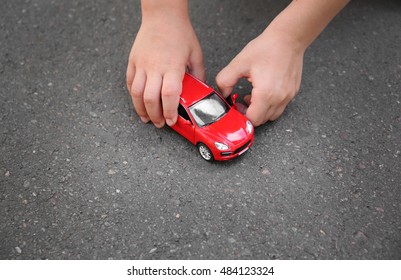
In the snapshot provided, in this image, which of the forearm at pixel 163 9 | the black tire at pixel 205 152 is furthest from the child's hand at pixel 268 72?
the forearm at pixel 163 9

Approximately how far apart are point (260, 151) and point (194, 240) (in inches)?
17.5

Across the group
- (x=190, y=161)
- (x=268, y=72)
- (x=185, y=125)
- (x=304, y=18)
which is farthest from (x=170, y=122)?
(x=304, y=18)

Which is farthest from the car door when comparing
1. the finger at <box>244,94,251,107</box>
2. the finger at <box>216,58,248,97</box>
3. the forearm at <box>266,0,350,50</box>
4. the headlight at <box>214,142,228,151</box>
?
the forearm at <box>266,0,350,50</box>

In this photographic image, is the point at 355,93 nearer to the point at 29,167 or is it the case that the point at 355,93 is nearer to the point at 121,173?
the point at 121,173

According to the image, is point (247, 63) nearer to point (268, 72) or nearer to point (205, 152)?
point (268, 72)

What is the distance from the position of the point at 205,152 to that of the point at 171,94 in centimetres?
24

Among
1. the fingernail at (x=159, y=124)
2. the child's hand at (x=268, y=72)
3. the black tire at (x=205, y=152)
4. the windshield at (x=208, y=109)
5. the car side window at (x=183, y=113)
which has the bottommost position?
the fingernail at (x=159, y=124)

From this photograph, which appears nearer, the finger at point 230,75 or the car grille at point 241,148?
the car grille at point 241,148

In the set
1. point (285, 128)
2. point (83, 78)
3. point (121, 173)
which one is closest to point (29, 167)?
point (121, 173)

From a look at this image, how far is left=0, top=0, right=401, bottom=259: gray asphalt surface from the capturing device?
5.20ft

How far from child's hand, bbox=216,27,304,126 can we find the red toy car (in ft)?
0.26

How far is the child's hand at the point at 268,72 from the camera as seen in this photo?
1.73 meters

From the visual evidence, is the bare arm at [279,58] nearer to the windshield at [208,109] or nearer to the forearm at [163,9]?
the windshield at [208,109]

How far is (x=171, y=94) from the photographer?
169cm
